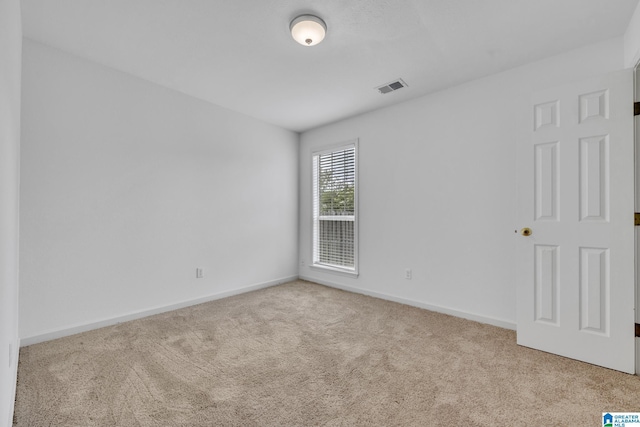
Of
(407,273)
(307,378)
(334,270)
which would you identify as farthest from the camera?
(334,270)

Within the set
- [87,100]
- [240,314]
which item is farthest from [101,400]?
[87,100]

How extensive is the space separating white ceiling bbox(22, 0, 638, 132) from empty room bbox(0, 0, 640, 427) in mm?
22

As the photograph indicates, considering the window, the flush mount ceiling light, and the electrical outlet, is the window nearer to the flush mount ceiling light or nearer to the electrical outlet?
the electrical outlet

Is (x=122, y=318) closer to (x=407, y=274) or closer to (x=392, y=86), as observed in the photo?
(x=407, y=274)

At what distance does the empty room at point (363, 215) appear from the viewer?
1758mm

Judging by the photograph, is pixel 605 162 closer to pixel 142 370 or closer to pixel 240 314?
pixel 240 314

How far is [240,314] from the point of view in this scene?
3.16m

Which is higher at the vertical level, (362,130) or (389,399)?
(362,130)

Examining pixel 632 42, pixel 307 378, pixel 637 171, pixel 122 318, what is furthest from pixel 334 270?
pixel 632 42

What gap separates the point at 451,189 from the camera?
3.15 metres

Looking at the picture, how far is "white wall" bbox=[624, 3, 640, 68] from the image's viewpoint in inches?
76.3

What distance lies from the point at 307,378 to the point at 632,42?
3.41 m

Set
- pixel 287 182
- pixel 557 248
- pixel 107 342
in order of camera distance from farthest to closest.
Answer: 1. pixel 287 182
2. pixel 107 342
3. pixel 557 248

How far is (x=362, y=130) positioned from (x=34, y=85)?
3.47 meters
